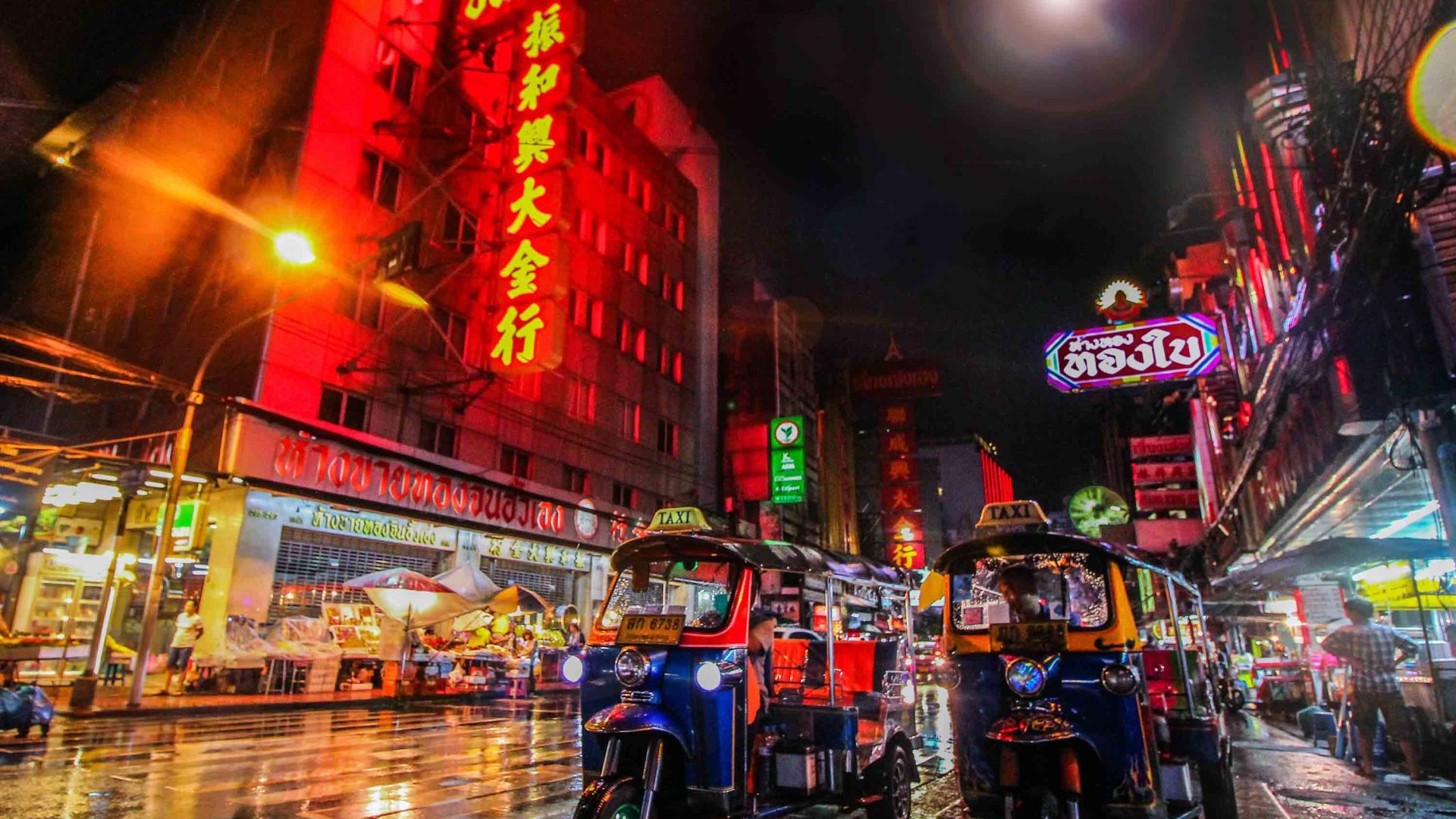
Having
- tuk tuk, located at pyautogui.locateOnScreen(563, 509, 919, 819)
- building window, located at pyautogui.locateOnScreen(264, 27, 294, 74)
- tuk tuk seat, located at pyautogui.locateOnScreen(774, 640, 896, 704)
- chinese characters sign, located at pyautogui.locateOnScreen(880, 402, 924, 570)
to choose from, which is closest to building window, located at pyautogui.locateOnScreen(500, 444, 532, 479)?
building window, located at pyautogui.locateOnScreen(264, 27, 294, 74)

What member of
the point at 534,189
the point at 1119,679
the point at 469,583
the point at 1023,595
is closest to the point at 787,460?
the point at 534,189

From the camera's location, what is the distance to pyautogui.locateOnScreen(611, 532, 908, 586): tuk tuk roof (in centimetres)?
662

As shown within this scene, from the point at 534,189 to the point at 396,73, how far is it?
605 centimetres

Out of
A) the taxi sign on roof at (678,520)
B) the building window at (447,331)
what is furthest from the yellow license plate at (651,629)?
the building window at (447,331)

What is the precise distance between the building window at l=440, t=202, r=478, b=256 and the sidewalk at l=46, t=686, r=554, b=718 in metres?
13.3

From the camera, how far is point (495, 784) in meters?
8.90

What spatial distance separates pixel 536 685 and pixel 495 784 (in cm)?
1587

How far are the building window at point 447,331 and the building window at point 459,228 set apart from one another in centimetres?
219

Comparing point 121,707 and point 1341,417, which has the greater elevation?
point 1341,417

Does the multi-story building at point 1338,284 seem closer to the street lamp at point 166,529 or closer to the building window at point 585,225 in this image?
the street lamp at point 166,529

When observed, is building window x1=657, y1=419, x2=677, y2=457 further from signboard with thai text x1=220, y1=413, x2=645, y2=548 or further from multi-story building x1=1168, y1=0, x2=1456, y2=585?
multi-story building x1=1168, y1=0, x2=1456, y2=585

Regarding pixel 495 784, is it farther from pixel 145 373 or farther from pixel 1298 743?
pixel 1298 743

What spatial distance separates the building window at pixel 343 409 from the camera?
Result: 1972cm

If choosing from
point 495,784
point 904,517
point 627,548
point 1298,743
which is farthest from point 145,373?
point 904,517
